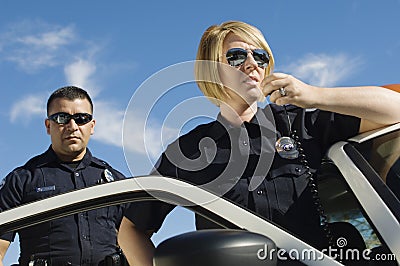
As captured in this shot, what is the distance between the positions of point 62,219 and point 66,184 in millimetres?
552

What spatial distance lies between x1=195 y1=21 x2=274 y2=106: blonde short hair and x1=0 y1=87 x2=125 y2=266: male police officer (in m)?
1.35

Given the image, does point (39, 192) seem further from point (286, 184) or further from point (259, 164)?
point (286, 184)

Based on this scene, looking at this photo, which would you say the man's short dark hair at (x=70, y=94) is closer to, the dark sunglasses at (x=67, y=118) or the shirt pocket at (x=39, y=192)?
the dark sunglasses at (x=67, y=118)

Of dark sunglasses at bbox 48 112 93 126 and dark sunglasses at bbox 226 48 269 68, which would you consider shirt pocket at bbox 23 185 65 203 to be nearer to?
dark sunglasses at bbox 48 112 93 126

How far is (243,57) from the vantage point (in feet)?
9.60

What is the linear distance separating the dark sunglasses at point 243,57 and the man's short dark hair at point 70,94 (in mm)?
2172

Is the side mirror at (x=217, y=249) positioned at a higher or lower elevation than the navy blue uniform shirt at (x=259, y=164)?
lower

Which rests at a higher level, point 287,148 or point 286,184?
point 287,148

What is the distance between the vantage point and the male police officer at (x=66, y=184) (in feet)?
14.0

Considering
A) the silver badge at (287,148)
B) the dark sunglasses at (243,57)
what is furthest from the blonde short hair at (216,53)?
the silver badge at (287,148)

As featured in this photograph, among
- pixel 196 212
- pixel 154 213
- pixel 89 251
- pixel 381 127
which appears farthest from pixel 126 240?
pixel 89 251
